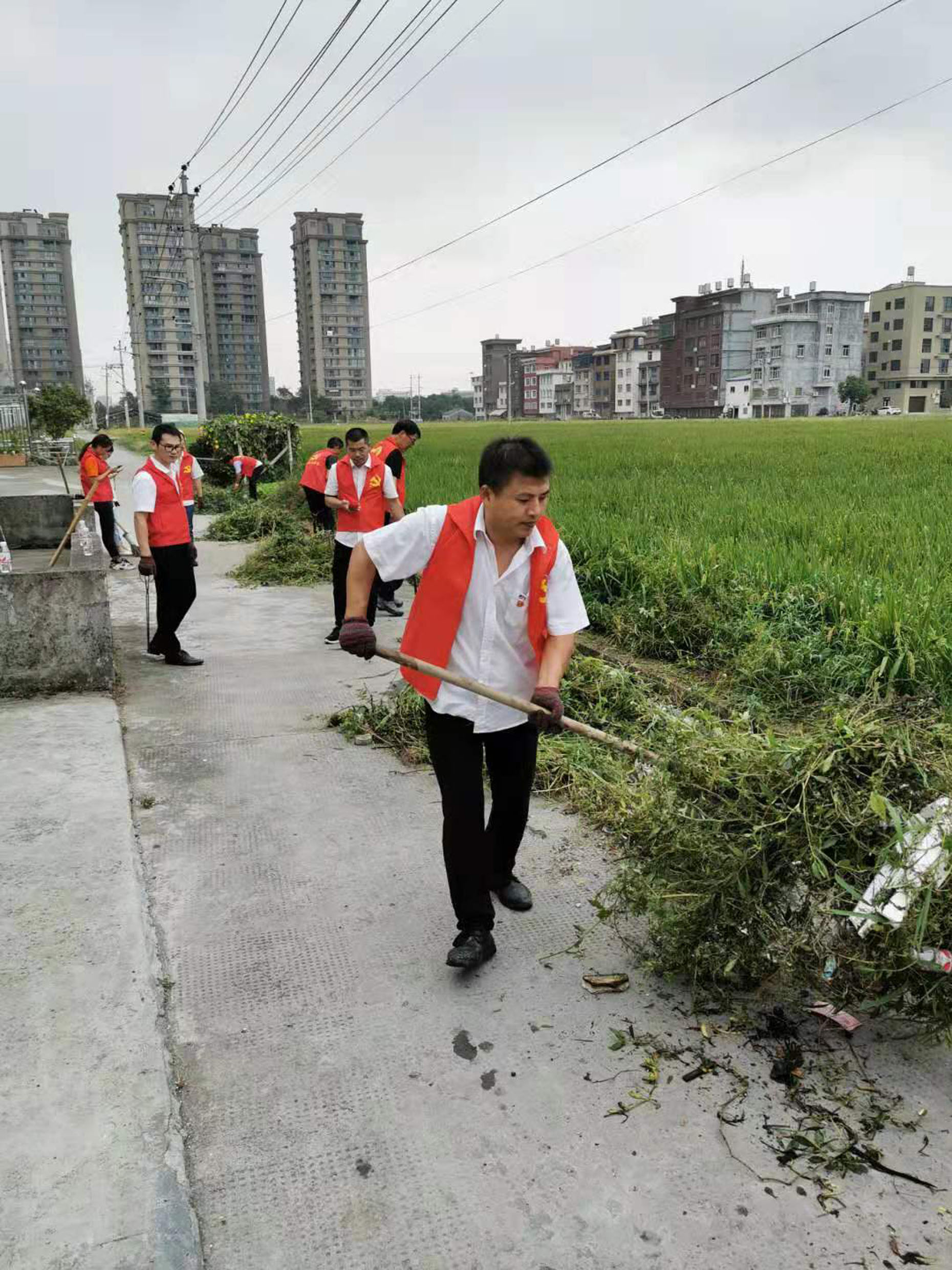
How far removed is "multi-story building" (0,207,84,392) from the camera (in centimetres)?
8581

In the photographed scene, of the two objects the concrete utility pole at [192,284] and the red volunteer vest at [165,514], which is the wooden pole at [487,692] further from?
the concrete utility pole at [192,284]

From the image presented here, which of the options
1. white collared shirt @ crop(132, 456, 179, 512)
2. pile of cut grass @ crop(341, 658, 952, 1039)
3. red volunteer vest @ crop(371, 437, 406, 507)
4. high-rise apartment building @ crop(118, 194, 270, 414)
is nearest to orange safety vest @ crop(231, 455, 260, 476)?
red volunteer vest @ crop(371, 437, 406, 507)

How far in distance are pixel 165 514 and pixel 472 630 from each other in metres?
4.10

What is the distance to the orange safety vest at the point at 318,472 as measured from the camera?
31.2ft

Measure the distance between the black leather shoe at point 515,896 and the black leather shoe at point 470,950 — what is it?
334 millimetres

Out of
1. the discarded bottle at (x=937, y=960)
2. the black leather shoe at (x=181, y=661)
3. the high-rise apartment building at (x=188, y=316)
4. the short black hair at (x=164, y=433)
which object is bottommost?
the black leather shoe at (x=181, y=661)

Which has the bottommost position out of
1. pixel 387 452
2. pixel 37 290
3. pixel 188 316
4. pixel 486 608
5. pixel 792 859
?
pixel 792 859

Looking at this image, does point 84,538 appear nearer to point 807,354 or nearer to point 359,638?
point 359,638

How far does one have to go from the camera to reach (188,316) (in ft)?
191

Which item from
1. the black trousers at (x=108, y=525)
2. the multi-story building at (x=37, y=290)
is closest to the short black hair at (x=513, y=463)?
the black trousers at (x=108, y=525)

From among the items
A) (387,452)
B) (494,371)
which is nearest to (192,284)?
(387,452)

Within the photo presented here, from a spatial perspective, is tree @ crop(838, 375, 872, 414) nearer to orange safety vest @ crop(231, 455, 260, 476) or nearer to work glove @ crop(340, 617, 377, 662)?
orange safety vest @ crop(231, 455, 260, 476)

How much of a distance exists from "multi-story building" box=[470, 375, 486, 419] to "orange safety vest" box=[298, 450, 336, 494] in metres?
119

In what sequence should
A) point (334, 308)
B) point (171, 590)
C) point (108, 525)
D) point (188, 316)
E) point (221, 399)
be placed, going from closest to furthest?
point (171, 590) < point (108, 525) < point (188, 316) < point (334, 308) < point (221, 399)
